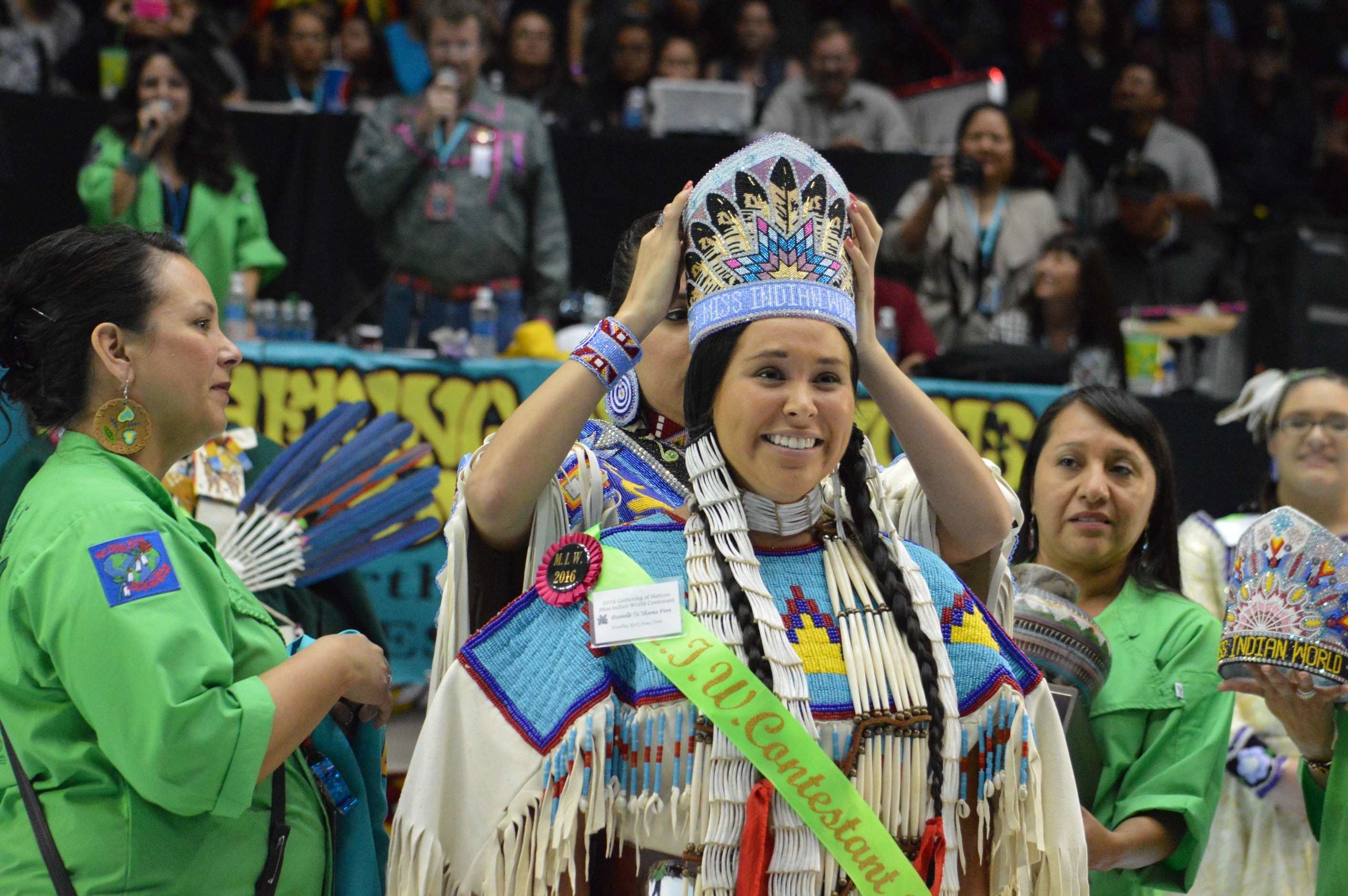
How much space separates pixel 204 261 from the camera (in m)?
5.61

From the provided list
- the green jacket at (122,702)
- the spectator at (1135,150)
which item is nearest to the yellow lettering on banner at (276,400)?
the green jacket at (122,702)

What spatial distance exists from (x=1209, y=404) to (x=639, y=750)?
13.9 ft

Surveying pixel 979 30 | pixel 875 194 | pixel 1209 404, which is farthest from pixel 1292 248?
pixel 979 30

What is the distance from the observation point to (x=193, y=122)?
220 inches

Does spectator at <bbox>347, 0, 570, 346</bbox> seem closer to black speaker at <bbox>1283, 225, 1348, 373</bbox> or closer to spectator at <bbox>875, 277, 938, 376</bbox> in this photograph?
spectator at <bbox>875, 277, 938, 376</bbox>

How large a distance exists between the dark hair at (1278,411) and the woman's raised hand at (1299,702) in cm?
102

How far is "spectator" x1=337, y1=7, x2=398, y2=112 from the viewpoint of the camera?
7129 millimetres

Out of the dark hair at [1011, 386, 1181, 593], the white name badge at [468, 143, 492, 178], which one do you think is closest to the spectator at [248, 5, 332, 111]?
the white name badge at [468, 143, 492, 178]

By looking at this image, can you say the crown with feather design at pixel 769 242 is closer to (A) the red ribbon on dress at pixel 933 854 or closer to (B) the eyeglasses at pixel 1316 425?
(A) the red ribbon on dress at pixel 933 854

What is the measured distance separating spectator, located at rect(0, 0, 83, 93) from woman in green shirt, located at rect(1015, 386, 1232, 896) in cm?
518

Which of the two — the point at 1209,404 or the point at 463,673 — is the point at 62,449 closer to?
the point at 463,673

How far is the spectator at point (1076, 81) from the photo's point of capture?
320 inches

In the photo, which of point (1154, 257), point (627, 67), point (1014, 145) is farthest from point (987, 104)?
point (627, 67)

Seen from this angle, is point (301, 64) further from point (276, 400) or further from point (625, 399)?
point (625, 399)
